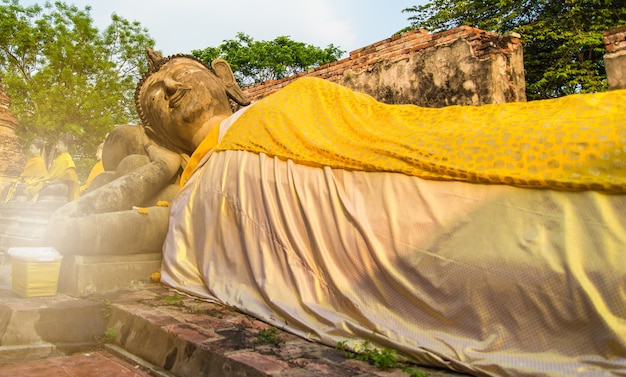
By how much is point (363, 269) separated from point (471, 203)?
50cm

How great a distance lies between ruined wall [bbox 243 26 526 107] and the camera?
3.95 metres

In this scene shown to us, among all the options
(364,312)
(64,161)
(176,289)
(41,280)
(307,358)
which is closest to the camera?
(307,358)

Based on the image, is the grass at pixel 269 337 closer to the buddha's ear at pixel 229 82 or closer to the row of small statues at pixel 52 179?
the buddha's ear at pixel 229 82

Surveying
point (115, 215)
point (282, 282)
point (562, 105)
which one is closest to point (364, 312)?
point (282, 282)

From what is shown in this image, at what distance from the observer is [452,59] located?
412 cm

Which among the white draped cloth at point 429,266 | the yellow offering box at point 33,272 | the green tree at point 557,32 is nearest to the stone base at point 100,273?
the yellow offering box at point 33,272

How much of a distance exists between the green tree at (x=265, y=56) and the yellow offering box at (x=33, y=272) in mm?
18892

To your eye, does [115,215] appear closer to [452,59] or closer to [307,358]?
[307,358]

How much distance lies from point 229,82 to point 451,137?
2.43 meters

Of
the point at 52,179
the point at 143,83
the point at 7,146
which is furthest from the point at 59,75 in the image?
the point at 143,83

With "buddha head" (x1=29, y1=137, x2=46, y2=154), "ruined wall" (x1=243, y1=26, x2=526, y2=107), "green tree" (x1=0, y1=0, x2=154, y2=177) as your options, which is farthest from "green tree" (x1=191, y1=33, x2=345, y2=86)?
"ruined wall" (x1=243, y1=26, x2=526, y2=107)

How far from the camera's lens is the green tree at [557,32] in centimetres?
1102

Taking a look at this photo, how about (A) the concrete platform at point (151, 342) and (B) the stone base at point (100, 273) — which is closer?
(A) the concrete platform at point (151, 342)

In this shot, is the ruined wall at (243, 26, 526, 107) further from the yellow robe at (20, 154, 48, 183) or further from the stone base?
the yellow robe at (20, 154, 48, 183)
